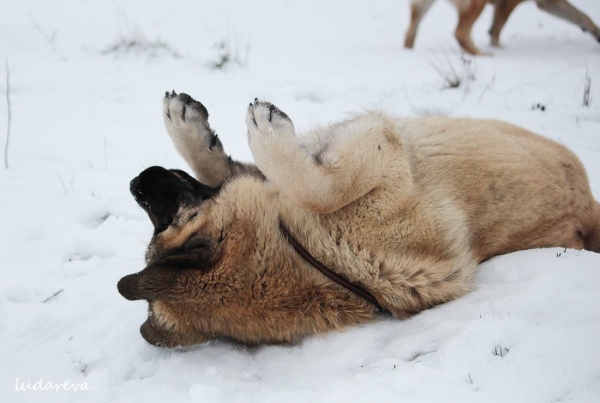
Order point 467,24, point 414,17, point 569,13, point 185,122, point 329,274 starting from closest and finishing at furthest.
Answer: point 329,274, point 185,122, point 467,24, point 414,17, point 569,13

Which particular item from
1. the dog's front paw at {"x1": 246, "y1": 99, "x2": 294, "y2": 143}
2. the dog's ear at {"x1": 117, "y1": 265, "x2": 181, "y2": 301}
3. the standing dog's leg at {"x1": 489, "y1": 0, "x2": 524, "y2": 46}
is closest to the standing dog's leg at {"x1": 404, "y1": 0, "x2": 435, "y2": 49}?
the standing dog's leg at {"x1": 489, "y1": 0, "x2": 524, "y2": 46}

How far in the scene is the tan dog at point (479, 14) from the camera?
297 inches

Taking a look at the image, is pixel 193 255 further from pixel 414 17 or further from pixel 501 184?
pixel 414 17

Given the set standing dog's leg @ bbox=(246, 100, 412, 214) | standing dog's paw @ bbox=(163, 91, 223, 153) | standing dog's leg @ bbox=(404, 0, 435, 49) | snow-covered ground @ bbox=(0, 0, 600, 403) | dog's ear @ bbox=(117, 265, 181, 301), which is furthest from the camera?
standing dog's leg @ bbox=(404, 0, 435, 49)

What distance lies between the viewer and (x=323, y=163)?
2521 millimetres

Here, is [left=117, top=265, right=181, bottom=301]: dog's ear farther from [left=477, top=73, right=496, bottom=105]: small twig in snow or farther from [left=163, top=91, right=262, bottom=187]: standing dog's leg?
[left=477, top=73, right=496, bottom=105]: small twig in snow

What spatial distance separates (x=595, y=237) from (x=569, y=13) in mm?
6787

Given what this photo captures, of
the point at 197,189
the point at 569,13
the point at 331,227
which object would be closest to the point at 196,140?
the point at 197,189

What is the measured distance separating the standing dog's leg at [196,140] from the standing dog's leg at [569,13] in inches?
297

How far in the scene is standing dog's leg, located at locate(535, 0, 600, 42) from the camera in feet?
26.3

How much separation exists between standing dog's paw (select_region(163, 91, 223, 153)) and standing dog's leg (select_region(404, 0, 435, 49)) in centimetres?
568

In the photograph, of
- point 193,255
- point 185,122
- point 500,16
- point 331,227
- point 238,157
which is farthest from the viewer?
point 500,16

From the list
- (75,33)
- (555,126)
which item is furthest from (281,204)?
(75,33)

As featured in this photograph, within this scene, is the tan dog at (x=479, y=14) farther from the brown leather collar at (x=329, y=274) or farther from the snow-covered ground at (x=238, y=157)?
the brown leather collar at (x=329, y=274)
